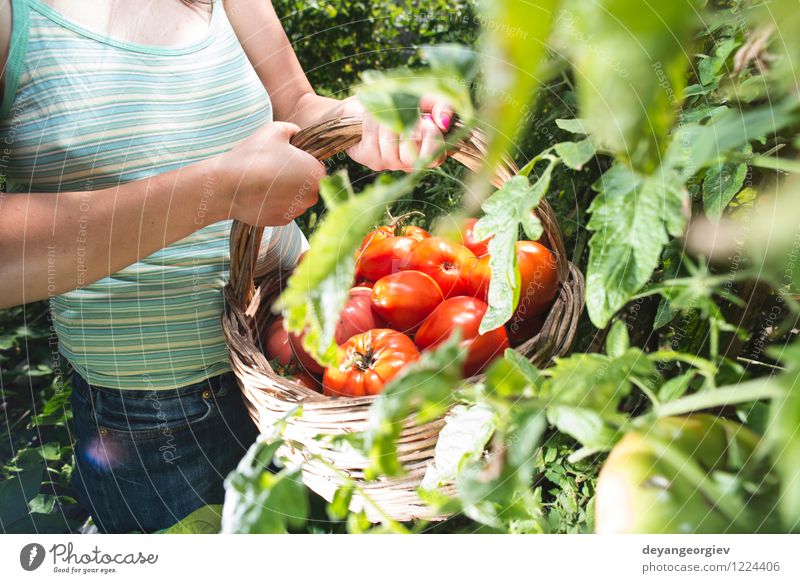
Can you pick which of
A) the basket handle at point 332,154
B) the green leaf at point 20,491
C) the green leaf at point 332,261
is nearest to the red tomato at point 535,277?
the basket handle at point 332,154

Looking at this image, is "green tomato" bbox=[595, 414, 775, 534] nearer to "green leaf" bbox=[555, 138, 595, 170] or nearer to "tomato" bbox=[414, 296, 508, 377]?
"green leaf" bbox=[555, 138, 595, 170]

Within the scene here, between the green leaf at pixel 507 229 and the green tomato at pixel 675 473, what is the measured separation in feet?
0.29

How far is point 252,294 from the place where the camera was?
59 centimetres

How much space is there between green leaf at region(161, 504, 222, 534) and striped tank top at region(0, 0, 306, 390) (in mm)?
138

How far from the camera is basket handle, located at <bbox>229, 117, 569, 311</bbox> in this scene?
44 cm

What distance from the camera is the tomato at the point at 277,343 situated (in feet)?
1.82

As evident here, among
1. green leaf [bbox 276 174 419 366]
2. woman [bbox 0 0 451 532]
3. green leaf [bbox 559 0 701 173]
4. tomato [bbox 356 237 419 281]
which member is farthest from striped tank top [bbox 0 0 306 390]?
green leaf [bbox 559 0 701 173]

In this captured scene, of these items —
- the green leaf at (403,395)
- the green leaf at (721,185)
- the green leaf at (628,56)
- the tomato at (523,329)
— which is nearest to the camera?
the green leaf at (628,56)

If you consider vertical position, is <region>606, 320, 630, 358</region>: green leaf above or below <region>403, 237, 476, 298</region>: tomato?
above

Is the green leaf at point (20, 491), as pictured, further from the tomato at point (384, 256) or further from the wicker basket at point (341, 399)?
the tomato at point (384, 256)

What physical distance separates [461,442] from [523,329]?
270mm

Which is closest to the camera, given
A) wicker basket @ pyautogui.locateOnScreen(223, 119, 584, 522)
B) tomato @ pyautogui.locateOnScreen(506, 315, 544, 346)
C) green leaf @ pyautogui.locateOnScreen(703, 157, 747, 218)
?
green leaf @ pyautogui.locateOnScreen(703, 157, 747, 218)
